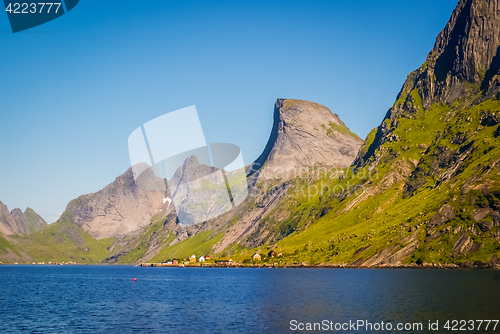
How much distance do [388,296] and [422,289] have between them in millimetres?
18177

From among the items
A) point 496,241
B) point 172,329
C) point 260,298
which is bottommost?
point 496,241

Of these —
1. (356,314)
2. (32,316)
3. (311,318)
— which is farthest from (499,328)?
(32,316)

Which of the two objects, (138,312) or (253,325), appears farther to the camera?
(138,312)

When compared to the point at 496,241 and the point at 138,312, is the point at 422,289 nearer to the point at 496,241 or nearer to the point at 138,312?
the point at 138,312

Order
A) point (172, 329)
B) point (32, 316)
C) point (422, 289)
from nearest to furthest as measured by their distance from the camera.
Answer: point (172, 329)
point (32, 316)
point (422, 289)

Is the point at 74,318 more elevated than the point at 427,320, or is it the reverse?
the point at 74,318

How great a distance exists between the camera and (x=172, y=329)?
58.8 m

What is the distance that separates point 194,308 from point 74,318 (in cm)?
2182

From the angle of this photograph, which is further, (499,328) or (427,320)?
(427,320)

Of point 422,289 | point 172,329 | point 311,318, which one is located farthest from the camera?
point 422,289

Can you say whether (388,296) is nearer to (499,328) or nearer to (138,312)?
(499,328)

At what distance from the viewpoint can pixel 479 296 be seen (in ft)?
278

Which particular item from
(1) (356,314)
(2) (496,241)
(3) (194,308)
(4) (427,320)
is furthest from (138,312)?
(2) (496,241)

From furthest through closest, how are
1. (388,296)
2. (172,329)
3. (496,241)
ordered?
1. (496,241)
2. (388,296)
3. (172,329)
